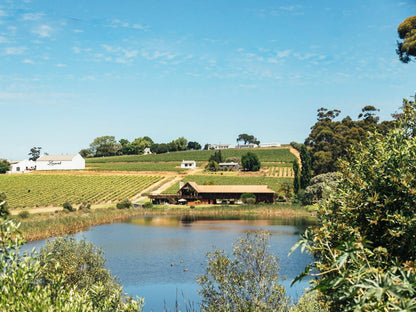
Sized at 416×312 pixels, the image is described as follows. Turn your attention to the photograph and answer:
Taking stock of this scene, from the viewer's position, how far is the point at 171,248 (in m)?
44.3

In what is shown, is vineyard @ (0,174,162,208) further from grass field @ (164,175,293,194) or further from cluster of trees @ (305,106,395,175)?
cluster of trees @ (305,106,395,175)

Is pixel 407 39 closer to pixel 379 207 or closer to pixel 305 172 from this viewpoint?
pixel 379 207

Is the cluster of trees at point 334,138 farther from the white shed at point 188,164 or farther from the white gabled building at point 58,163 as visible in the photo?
the white gabled building at point 58,163

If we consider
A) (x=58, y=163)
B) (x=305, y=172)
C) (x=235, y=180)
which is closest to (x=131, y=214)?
(x=305, y=172)

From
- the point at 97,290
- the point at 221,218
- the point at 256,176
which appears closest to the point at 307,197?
the point at 221,218

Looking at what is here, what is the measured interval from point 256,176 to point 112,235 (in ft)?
220

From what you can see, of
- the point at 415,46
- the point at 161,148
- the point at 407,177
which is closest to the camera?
the point at 407,177

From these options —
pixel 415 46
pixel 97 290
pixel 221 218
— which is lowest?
pixel 221 218

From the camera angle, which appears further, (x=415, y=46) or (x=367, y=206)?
(x=415, y=46)

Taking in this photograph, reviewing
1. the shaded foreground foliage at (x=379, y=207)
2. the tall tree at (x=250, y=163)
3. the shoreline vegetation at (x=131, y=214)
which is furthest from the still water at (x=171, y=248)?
the tall tree at (x=250, y=163)

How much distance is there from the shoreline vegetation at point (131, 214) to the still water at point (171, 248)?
2129 millimetres

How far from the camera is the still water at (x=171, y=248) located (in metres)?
28.8

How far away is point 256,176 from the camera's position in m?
114

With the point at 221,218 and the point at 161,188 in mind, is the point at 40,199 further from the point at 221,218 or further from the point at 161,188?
the point at 221,218
